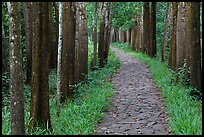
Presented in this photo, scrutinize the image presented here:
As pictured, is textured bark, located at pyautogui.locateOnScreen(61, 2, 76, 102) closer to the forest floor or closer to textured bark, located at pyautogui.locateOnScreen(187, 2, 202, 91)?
the forest floor

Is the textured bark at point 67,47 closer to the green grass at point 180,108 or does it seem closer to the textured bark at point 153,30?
the green grass at point 180,108

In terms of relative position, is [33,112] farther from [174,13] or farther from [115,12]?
[115,12]

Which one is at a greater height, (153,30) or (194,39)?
(194,39)

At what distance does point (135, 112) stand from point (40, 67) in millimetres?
3392

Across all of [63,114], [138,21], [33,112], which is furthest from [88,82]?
[138,21]

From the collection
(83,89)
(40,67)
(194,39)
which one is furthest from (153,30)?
(40,67)

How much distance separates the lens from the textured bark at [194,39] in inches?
417

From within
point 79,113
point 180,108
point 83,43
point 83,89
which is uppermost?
point 83,43

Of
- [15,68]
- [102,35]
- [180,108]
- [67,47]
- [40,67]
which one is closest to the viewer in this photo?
[15,68]

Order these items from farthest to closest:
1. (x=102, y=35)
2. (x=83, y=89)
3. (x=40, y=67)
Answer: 1. (x=102, y=35)
2. (x=83, y=89)
3. (x=40, y=67)

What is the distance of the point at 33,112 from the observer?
795cm

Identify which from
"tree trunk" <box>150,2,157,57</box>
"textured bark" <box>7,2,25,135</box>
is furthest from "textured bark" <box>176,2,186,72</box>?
"tree trunk" <box>150,2,157,57</box>

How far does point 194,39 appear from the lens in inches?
422

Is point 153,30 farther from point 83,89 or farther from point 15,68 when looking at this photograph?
point 15,68
